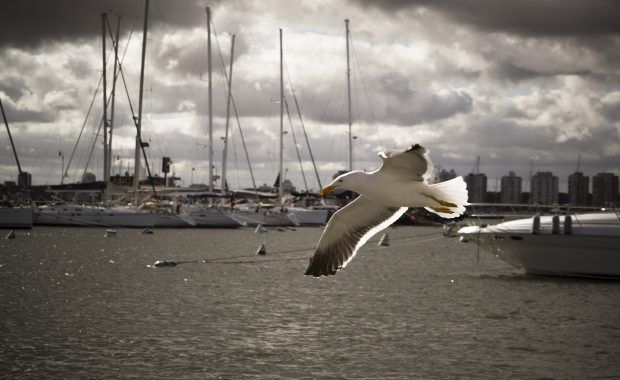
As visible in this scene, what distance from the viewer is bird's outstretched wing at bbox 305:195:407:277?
485 inches

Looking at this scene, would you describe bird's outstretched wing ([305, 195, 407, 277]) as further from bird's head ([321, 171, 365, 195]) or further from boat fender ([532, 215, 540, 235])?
boat fender ([532, 215, 540, 235])

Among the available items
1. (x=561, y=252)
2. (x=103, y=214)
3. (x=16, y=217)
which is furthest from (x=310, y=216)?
(x=561, y=252)

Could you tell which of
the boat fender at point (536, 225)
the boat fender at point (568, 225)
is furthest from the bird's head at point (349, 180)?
the boat fender at point (536, 225)

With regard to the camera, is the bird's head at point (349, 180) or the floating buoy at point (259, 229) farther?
the floating buoy at point (259, 229)

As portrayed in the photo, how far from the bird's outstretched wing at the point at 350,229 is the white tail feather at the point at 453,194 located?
2.81ft

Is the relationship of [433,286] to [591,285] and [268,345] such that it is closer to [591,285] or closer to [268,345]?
[591,285]

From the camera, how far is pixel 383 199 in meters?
11.2

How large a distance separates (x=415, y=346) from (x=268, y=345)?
357cm

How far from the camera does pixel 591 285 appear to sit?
94.1 feet

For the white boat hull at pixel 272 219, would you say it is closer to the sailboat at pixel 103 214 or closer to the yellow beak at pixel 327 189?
the sailboat at pixel 103 214

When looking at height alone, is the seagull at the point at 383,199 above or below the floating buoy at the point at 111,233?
above

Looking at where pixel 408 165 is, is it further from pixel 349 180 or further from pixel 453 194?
pixel 453 194

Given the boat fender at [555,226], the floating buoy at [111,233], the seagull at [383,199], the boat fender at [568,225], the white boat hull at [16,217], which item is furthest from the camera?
the white boat hull at [16,217]

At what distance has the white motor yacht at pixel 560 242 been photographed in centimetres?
2777
